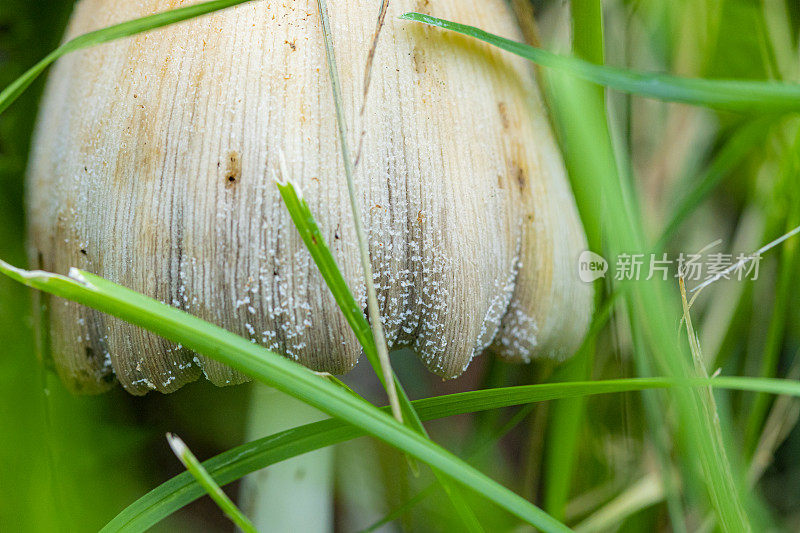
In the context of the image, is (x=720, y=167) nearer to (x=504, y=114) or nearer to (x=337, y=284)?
(x=504, y=114)

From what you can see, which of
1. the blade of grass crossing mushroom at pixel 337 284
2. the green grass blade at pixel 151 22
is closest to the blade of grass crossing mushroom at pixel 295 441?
the blade of grass crossing mushroom at pixel 337 284

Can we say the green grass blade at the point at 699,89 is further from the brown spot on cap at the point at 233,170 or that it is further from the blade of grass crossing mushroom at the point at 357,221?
the brown spot on cap at the point at 233,170

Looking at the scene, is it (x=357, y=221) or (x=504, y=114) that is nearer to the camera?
(x=357, y=221)

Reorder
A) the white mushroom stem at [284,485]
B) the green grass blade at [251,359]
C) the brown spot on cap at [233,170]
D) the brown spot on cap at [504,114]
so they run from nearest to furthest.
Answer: the green grass blade at [251,359] → the brown spot on cap at [233,170] → the brown spot on cap at [504,114] → the white mushroom stem at [284,485]

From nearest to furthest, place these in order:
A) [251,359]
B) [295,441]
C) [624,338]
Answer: [251,359]
[295,441]
[624,338]

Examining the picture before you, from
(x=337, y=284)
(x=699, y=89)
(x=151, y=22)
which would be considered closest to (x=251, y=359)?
(x=337, y=284)

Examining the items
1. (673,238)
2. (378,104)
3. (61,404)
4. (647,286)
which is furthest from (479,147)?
(673,238)
